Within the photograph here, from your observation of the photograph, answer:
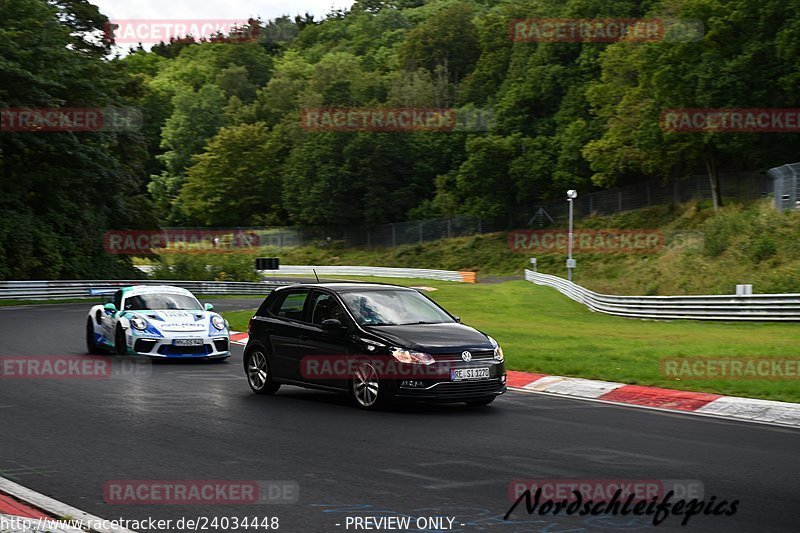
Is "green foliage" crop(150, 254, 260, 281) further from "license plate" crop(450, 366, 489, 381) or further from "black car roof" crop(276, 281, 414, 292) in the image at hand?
"license plate" crop(450, 366, 489, 381)

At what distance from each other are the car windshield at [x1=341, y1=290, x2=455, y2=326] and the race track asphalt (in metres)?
1.18

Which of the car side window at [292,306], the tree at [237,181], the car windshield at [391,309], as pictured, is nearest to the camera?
the car windshield at [391,309]

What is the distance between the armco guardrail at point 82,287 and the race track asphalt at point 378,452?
3008cm

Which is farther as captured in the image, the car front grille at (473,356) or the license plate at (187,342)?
the license plate at (187,342)

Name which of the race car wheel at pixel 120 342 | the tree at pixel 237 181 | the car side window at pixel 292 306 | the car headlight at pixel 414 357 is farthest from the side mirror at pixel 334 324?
the tree at pixel 237 181

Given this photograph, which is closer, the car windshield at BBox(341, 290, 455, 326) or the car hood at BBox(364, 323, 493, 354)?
the car hood at BBox(364, 323, 493, 354)

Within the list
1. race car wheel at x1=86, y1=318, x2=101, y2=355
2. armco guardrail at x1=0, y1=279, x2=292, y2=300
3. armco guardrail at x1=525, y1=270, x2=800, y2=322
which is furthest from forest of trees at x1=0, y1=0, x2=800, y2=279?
race car wheel at x1=86, y1=318, x2=101, y2=355

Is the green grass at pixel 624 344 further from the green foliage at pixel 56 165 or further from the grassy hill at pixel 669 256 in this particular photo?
the green foliage at pixel 56 165

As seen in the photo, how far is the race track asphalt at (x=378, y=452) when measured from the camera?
7547mm

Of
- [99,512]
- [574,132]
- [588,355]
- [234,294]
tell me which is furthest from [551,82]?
[99,512]

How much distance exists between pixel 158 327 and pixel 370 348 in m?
7.56

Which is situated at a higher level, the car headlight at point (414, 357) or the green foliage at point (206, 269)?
the car headlight at point (414, 357)

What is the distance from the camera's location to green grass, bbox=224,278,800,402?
15656 mm

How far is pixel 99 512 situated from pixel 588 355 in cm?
1339
